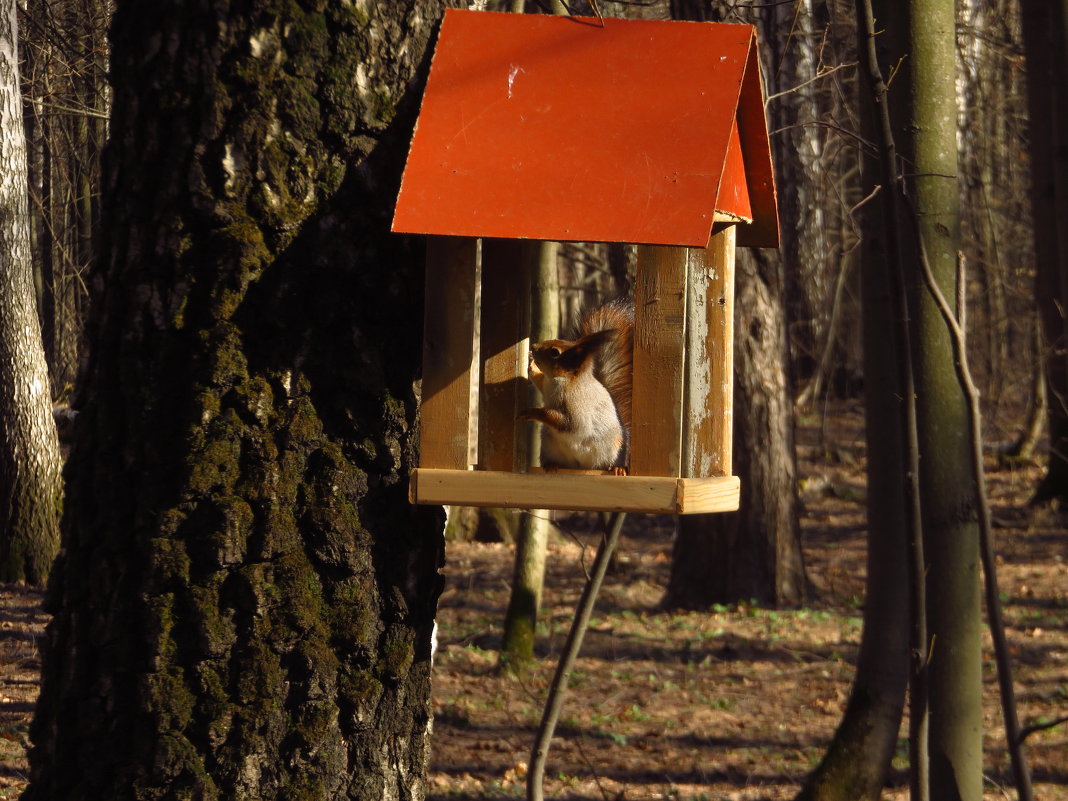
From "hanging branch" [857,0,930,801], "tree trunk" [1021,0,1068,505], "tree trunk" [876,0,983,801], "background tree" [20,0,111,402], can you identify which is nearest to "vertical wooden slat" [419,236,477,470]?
"hanging branch" [857,0,930,801]

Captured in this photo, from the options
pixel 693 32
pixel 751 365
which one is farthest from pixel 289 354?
pixel 751 365

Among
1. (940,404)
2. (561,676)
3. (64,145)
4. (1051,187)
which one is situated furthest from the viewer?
(64,145)

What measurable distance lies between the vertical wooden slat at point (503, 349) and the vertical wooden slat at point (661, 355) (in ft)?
1.04

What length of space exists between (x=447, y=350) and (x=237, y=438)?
0.46 m

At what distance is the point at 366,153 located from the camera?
232 cm

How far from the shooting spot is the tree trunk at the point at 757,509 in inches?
326

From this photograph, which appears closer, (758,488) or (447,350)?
(447,350)

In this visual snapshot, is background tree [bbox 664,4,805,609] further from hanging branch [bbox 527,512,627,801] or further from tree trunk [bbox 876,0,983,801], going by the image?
hanging branch [bbox 527,512,627,801]

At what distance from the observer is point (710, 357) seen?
294 centimetres

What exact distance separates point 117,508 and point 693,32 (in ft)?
5.09

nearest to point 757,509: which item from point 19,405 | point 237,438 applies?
point 19,405

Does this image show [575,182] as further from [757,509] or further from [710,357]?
[757,509]

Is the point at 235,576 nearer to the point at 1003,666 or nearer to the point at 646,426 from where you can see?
the point at 646,426

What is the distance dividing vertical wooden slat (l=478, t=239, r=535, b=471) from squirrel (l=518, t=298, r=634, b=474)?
5cm
